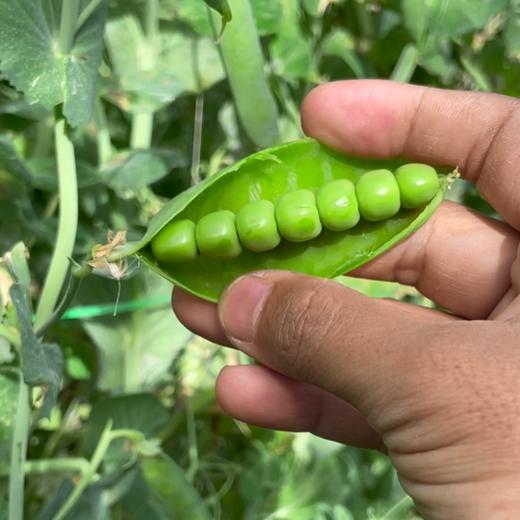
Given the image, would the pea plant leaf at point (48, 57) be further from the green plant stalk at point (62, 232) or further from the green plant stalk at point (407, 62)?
the green plant stalk at point (407, 62)

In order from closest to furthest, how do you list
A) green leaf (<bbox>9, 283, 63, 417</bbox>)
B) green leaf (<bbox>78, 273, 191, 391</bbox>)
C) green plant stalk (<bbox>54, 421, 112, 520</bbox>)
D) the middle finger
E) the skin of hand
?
the skin of hand, green leaf (<bbox>9, 283, 63, 417</bbox>), green plant stalk (<bbox>54, 421, 112, 520</bbox>), the middle finger, green leaf (<bbox>78, 273, 191, 391</bbox>)

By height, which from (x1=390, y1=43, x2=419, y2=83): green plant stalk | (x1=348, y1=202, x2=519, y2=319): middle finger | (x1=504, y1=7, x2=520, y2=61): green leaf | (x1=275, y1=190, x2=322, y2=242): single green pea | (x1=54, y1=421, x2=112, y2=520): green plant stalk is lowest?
(x1=54, y1=421, x2=112, y2=520): green plant stalk

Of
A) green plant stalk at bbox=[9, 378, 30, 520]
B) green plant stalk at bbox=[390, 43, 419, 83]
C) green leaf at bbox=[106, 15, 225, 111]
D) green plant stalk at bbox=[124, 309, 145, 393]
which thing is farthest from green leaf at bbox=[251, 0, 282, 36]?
green plant stalk at bbox=[9, 378, 30, 520]

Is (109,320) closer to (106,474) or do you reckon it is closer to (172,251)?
(106,474)

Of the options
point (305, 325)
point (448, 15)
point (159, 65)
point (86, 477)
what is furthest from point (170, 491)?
point (448, 15)

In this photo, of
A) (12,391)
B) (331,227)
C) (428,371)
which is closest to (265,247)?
(331,227)

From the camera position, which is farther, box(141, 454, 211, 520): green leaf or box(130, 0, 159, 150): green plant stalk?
box(130, 0, 159, 150): green plant stalk

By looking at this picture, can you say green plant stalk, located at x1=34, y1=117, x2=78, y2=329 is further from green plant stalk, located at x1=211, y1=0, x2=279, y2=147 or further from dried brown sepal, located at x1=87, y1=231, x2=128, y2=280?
green plant stalk, located at x1=211, y1=0, x2=279, y2=147
